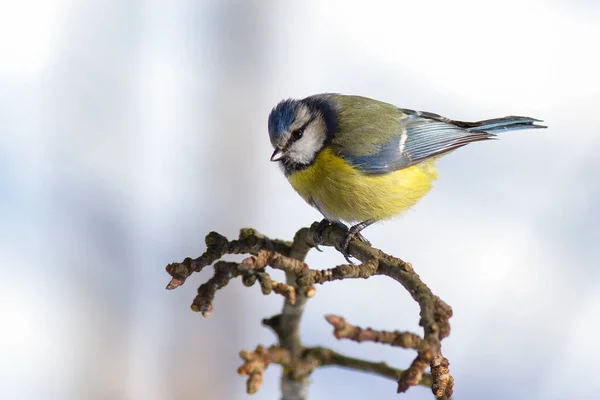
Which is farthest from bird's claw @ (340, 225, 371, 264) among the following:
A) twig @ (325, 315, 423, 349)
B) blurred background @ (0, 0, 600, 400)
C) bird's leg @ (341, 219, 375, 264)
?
blurred background @ (0, 0, 600, 400)

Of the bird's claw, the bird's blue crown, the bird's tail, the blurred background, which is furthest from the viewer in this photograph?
the blurred background

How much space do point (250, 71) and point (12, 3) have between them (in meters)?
0.87

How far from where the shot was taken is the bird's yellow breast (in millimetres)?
1157

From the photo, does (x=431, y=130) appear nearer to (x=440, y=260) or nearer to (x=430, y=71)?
(x=440, y=260)

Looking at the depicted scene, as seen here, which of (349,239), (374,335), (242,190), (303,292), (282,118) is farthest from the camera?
(242,190)

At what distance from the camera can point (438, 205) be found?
212 centimetres

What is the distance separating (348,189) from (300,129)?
0.44 feet

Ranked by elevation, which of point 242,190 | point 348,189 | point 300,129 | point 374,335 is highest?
point 242,190

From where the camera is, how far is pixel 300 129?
118 cm

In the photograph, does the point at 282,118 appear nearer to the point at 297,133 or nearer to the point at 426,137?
the point at 297,133

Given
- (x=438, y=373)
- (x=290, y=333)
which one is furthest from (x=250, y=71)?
(x=438, y=373)

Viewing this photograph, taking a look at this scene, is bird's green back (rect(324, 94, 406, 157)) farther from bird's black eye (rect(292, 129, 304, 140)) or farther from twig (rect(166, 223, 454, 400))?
twig (rect(166, 223, 454, 400))

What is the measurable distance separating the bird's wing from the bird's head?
0.03 metres

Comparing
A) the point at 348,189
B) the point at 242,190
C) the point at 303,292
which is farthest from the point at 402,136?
the point at 242,190
